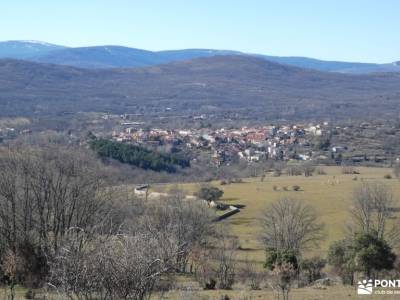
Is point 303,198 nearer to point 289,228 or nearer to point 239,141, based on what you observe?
point 289,228

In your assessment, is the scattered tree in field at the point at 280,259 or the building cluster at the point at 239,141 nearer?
the scattered tree in field at the point at 280,259

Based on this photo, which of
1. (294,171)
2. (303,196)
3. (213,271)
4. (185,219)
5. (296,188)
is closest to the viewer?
(213,271)

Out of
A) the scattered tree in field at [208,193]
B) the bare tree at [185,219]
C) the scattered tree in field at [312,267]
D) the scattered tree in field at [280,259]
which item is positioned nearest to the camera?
the scattered tree in field at [280,259]

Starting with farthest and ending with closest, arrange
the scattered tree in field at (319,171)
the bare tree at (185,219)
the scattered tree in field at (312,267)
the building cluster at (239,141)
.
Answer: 1. the building cluster at (239,141)
2. the scattered tree in field at (319,171)
3. the bare tree at (185,219)
4. the scattered tree in field at (312,267)

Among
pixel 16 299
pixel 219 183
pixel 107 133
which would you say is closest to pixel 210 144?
pixel 107 133

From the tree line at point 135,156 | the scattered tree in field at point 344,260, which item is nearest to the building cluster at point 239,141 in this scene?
the tree line at point 135,156

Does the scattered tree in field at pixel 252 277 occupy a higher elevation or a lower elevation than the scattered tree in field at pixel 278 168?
higher

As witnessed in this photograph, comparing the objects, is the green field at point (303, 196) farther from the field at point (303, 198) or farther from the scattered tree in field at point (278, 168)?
the scattered tree in field at point (278, 168)

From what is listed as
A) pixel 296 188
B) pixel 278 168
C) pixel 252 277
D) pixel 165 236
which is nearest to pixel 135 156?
pixel 278 168

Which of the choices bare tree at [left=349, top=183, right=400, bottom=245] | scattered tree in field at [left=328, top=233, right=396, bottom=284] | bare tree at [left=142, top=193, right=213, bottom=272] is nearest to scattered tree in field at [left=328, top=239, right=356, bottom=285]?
scattered tree in field at [left=328, top=233, right=396, bottom=284]
